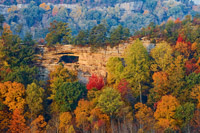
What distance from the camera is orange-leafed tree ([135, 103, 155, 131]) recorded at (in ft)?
96.7

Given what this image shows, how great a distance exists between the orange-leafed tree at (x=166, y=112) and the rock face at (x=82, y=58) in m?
11.3

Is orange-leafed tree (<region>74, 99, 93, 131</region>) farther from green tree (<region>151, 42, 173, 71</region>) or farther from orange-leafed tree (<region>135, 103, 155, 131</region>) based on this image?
green tree (<region>151, 42, 173, 71</region>)

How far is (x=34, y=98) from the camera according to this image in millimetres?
32625

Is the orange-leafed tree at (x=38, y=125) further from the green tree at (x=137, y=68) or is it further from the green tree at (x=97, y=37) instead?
the green tree at (x=97, y=37)

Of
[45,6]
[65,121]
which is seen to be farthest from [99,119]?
[45,6]

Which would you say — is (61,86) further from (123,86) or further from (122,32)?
(122,32)

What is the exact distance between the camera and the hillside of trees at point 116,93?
29.9 meters

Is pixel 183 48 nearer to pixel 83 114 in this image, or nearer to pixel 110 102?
pixel 110 102

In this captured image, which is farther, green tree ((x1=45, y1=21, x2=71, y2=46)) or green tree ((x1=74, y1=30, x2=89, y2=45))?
green tree ((x1=45, y1=21, x2=71, y2=46))

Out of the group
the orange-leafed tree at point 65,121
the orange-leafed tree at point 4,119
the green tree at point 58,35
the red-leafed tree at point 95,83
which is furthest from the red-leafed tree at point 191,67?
the orange-leafed tree at point 4,119

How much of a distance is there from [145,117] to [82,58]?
14.6 meters

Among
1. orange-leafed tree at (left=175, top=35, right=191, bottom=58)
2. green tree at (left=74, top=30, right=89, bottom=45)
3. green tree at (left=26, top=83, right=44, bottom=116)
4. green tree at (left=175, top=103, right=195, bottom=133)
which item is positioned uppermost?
green tree at (left=74, top=30, right=89, bottom=45)

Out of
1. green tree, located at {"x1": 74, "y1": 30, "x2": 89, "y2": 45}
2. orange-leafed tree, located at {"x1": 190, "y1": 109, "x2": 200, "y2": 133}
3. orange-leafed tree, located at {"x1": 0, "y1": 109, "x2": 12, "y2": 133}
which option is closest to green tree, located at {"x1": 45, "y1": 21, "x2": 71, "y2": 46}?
green tree, located at {"x1": 74, "y1": 30, "x2": 89, "y2": 45}

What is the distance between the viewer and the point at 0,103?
3184cm
